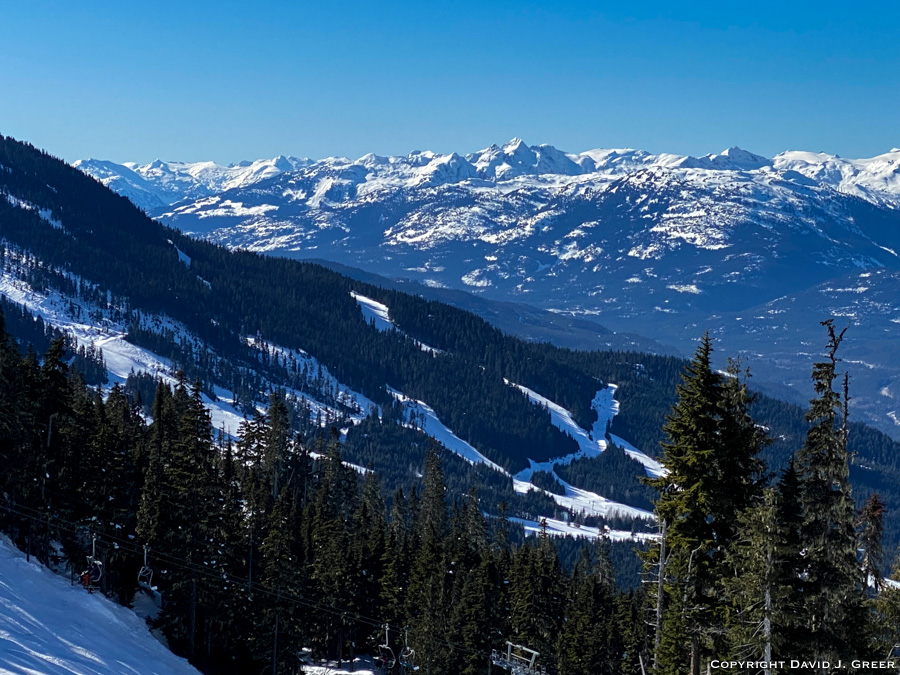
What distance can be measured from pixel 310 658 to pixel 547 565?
24.6 metres

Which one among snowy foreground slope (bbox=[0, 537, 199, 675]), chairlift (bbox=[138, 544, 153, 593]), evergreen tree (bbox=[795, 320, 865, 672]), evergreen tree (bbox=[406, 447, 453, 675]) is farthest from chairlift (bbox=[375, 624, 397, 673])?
evergreen tree (bbox=[795, 320, 865, 672])

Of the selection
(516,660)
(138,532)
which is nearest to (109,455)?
(138,532)

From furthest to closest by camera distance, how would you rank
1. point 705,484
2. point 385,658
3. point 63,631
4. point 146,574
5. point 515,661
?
1. point 385,658
2. point 515,661
3. point 146,574
4. point 63,631
5. point 705,484

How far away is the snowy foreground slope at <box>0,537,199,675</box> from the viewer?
39312 mm

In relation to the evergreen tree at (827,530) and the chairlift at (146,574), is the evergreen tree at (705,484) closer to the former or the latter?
the evergreen tree at (827,530)

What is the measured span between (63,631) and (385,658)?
38793 mm

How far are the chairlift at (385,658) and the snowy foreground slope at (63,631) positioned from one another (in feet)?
84.6

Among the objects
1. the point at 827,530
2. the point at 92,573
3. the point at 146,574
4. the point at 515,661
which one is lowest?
the point at 515,661

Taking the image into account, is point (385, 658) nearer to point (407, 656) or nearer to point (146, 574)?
point (407, 656)

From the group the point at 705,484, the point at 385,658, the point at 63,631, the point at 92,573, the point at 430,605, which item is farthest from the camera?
the point at 385,658

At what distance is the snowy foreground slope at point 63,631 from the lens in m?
39.3

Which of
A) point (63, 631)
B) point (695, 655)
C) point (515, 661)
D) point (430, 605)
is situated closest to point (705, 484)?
point (695, 655)

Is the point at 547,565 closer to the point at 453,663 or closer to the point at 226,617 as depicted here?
the point at 453,663

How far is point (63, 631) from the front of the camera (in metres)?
45.6
